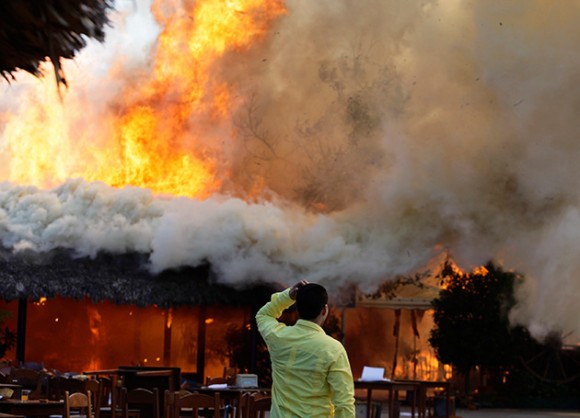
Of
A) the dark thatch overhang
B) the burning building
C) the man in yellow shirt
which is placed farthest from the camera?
the dark thatch overhang

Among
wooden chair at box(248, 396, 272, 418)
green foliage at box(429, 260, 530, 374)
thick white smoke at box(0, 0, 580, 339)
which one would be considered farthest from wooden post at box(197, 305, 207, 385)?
wooden chair at box(248, 396, 272, 418)

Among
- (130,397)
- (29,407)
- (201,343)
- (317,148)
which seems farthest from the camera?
(201,343)

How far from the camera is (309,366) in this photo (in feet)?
19.0

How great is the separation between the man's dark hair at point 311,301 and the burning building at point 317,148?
490 inches

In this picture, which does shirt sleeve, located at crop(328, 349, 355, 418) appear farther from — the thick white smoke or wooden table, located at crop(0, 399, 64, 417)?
the thick white smoke

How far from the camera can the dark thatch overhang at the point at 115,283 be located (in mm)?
19609

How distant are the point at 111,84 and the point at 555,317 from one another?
9.74 m

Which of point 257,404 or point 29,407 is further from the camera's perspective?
point 29,407

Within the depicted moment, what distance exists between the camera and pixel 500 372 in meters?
26.2

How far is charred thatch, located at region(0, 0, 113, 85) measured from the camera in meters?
5.13

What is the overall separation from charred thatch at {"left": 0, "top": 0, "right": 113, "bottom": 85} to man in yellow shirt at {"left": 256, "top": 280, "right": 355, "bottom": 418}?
1681mm

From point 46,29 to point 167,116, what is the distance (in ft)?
56.9

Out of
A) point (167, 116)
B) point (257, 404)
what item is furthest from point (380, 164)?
point (257, 404)

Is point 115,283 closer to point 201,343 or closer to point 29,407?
point 201,343
